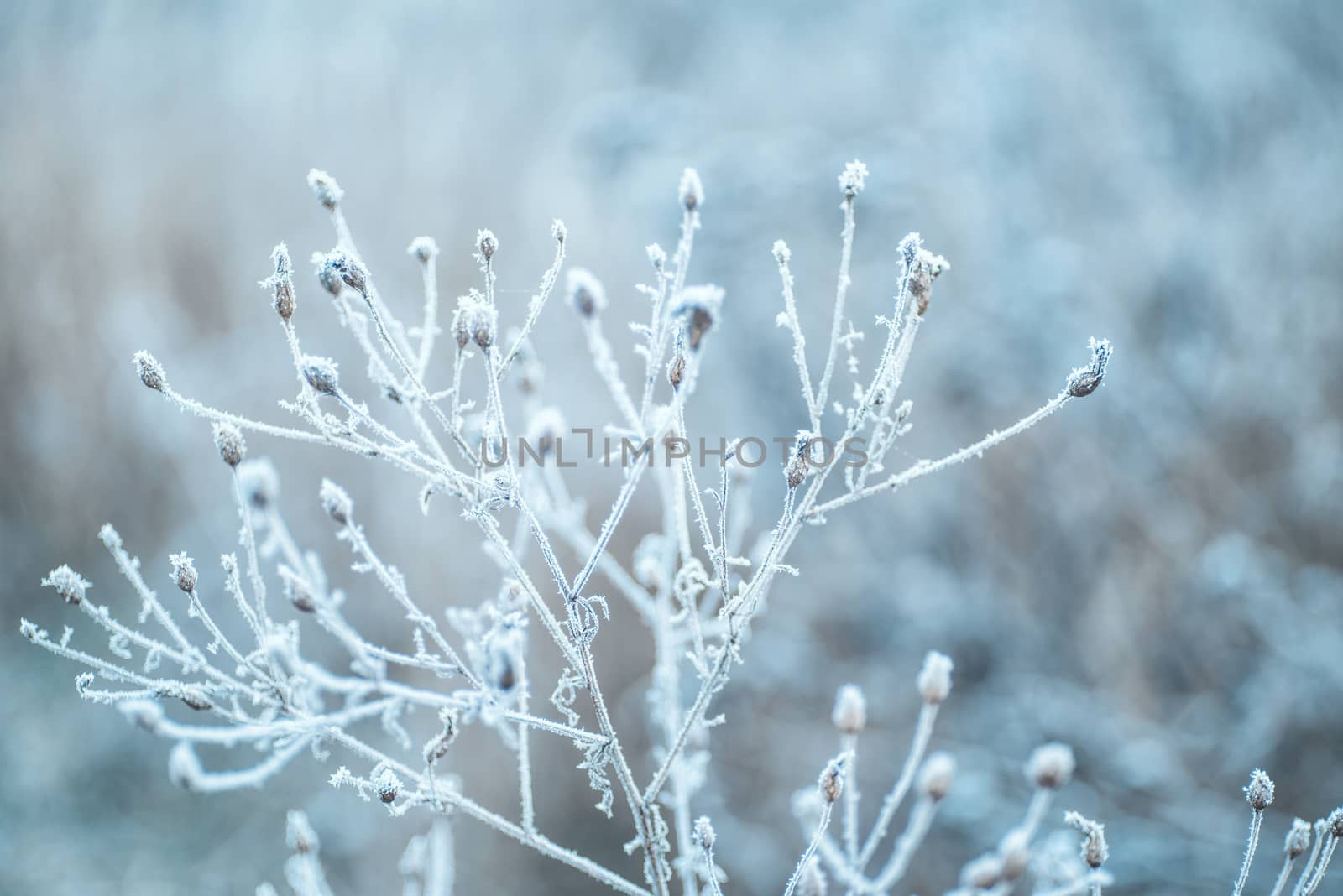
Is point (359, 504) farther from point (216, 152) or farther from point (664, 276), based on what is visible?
point (664, 276)

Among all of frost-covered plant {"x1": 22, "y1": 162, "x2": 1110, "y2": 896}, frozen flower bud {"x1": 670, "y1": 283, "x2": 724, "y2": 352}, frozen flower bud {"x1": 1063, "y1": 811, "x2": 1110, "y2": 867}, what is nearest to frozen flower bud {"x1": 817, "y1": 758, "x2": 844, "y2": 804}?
frost-covered plant {"x1": 22, "y1": 162, "x2": 1110, "y2": 896}

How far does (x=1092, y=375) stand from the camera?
417 millimetres

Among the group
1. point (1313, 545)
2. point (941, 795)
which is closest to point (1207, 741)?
point (1313, 545)

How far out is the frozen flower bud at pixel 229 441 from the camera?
0.43 m

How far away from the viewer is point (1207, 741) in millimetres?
1103

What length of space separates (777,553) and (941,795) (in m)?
0.15

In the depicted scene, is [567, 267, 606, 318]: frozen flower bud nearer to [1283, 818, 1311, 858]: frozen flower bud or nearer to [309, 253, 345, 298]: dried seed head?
[309, 253, 345, 298]: dried seed head

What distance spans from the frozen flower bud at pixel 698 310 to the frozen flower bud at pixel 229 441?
0.84 feet

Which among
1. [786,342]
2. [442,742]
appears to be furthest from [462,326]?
[786,342]

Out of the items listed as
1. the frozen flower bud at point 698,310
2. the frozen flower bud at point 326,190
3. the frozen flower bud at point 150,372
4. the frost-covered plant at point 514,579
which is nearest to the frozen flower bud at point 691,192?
the frost-covered plant at point 514,579

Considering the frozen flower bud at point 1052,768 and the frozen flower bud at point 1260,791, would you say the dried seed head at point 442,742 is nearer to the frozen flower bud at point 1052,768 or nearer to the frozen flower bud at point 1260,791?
the frozen flower bud at point 1052,768

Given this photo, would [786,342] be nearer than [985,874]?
No

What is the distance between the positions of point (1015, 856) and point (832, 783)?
9cm

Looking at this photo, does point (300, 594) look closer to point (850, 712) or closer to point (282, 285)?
point (282, 285)
